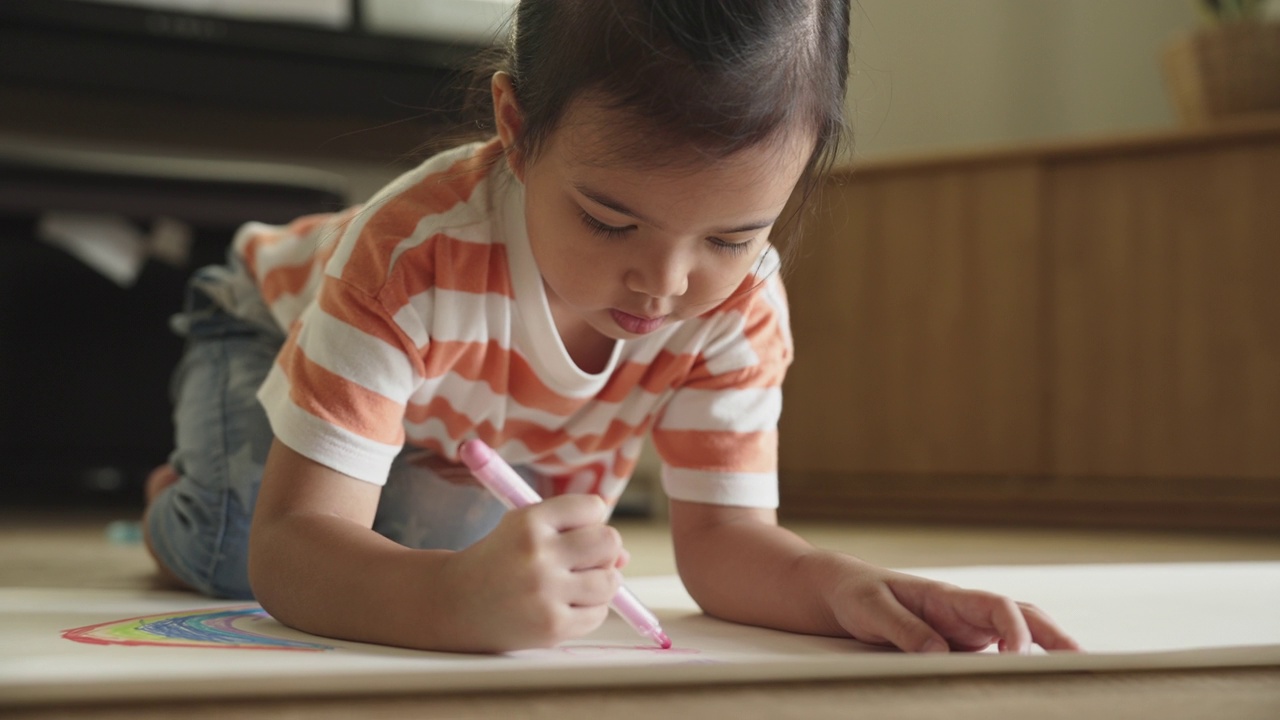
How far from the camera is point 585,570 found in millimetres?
507

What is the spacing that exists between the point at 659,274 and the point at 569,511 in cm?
13

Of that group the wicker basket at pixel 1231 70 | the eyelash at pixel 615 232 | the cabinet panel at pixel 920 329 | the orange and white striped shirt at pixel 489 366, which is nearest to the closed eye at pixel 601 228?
the eyelash at pixel 615 232

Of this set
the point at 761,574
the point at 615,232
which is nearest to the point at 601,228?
the point at 615,232

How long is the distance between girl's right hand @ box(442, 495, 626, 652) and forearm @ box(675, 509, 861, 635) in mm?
163

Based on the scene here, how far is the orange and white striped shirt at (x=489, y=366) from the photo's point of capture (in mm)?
636

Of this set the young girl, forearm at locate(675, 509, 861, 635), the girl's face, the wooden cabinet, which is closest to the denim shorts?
the young girl

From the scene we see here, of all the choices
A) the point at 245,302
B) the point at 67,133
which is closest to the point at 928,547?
the point at 245,302

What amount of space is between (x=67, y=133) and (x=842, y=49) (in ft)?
5.86

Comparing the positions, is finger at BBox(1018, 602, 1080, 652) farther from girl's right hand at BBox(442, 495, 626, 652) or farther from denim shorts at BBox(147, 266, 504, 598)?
denim shorts at BBox(147, 266, 504, 598)

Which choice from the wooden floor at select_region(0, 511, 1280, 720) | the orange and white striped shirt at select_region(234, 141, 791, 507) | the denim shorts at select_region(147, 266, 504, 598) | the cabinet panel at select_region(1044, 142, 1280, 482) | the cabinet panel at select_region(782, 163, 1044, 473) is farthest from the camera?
the cabinet panel at select_region(782, 163, 1044, 473)

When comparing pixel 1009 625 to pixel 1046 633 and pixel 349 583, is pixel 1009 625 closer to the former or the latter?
pixel 1046 633

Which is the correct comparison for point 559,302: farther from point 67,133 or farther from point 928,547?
point 67,133

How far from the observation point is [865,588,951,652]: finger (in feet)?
1.81

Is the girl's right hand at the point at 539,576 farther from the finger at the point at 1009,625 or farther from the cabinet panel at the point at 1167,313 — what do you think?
the cabinet panel at the point at 1167,313
